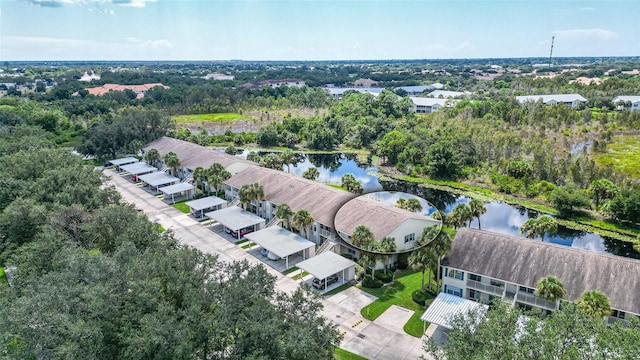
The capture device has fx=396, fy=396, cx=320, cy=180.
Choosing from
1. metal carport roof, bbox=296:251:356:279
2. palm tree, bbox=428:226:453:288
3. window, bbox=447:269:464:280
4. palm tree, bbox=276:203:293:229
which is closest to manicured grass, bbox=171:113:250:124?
palm tree, bbox=276:203:293:229

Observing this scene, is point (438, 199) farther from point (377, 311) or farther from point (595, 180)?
point (377, 311)

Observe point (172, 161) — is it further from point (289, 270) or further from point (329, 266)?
point (329, 266)

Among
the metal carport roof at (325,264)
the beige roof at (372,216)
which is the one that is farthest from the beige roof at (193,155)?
the metal carport roof at (325,264)

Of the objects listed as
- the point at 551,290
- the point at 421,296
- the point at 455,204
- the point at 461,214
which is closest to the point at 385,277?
the point at 421,296

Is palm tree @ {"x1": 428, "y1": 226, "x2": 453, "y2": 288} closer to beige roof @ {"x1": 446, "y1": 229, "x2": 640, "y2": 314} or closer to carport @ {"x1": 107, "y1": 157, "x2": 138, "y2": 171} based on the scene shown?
beige roof @ {"x1": 446, "y1": 229, "x2": 640, "y2": 314}

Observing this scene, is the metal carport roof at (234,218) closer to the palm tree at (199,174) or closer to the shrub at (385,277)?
the palm tree at (199,174)

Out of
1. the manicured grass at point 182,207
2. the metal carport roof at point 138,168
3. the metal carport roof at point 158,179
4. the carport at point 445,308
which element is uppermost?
the metal carport roof at point 138,168
